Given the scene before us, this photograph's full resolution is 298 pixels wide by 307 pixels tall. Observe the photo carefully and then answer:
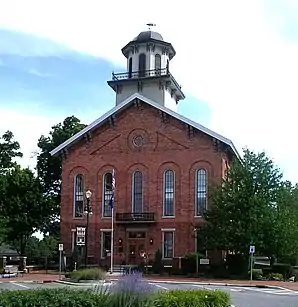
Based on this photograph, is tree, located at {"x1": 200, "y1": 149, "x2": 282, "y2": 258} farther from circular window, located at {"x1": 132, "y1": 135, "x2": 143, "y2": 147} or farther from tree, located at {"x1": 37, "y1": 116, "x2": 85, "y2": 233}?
tree, located at {"x1": 37, "y1": 116, "x2": 85, "y2": 233}

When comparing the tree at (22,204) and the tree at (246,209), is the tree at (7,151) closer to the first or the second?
the tree at (22,204)

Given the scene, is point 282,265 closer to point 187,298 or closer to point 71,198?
point 71,198

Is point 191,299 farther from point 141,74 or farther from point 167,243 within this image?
point 141,74

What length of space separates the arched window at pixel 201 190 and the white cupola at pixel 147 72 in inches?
412

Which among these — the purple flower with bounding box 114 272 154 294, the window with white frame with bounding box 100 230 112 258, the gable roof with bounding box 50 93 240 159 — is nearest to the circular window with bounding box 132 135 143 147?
the gable roof with bounding box 50 93 240 159

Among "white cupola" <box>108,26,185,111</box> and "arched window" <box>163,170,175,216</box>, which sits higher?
"white cupola" <box>108,26,185,111</box>

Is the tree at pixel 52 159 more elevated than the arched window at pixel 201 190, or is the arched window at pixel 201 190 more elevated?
the tree at pixel 52 159

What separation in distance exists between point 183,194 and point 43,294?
3808 centimetres

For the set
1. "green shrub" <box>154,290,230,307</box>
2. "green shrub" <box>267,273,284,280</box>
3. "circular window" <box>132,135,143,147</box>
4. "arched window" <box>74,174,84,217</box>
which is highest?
"circular window" <box>132,135,143,147</box>

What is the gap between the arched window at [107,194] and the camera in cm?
5069

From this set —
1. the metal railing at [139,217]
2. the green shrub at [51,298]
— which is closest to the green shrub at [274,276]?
the metal railing at [139,217]

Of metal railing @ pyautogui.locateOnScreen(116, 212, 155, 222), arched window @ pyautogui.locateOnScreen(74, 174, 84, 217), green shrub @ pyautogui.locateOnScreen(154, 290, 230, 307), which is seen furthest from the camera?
arched window @ pyautogui.locateOnScreen(74, 174, 84, 217)

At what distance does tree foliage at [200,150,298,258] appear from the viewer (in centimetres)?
4216

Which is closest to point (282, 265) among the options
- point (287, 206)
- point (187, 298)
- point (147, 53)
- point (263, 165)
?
point (287, 206)
